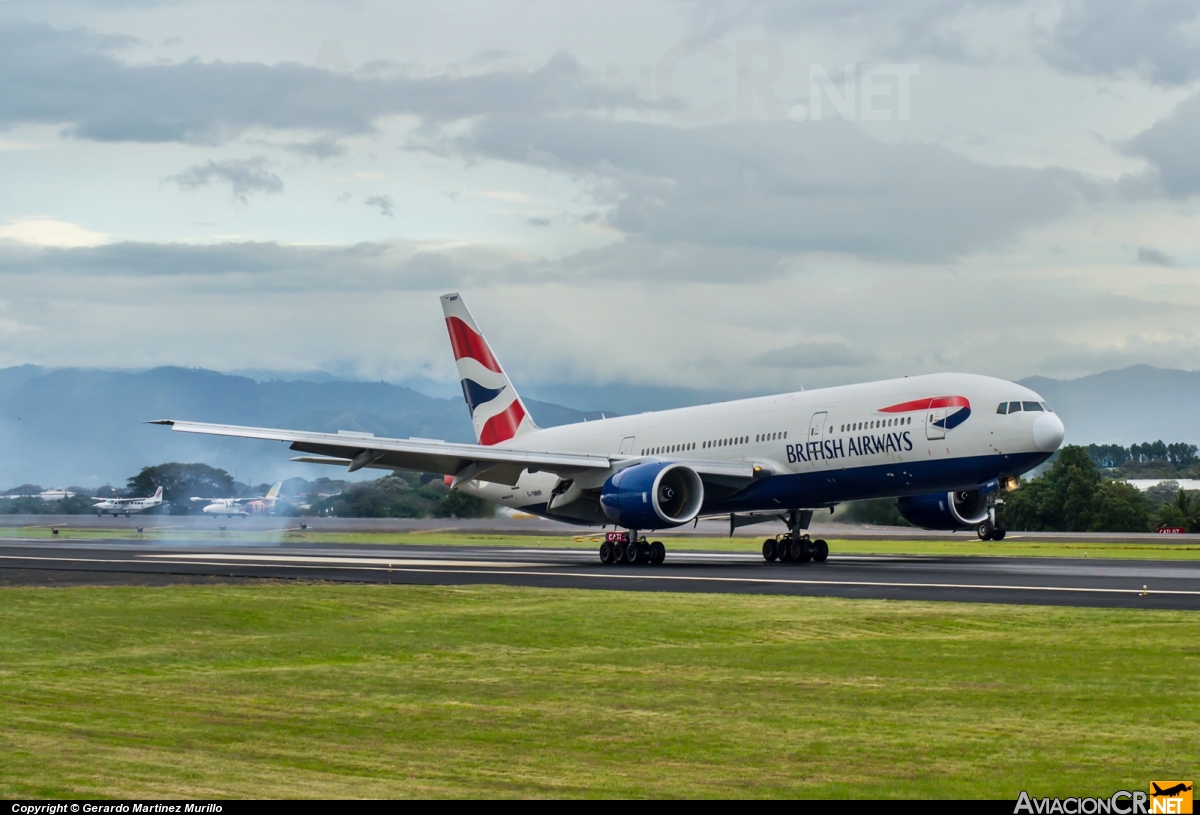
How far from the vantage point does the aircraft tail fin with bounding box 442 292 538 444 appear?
59031 mm

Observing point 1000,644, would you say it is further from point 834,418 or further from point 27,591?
point 834,418

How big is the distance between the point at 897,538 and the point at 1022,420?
30.4 meters

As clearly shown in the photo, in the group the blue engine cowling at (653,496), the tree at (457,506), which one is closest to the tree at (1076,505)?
the tree at (457,506)

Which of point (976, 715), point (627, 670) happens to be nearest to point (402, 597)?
point (627, 670)

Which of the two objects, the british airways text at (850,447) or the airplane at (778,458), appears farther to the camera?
the british airways text at (850,447)

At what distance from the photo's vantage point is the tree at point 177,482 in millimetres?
120375

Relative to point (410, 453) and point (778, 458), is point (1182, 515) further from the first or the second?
point (410, 453)

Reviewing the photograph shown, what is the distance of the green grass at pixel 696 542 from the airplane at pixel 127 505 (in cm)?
4609

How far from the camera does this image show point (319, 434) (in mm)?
46188

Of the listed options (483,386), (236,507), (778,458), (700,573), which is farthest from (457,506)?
(236,507)

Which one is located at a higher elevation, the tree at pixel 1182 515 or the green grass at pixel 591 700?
the tree at pixel 1182 515

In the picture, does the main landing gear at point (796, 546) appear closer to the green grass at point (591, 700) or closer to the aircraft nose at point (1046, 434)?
the aircraft nose at point (1046, 434)

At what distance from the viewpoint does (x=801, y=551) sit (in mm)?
46312

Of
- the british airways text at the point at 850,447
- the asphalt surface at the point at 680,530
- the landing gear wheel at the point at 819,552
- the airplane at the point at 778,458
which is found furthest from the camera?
the asphalt surface at the point at 680,530
